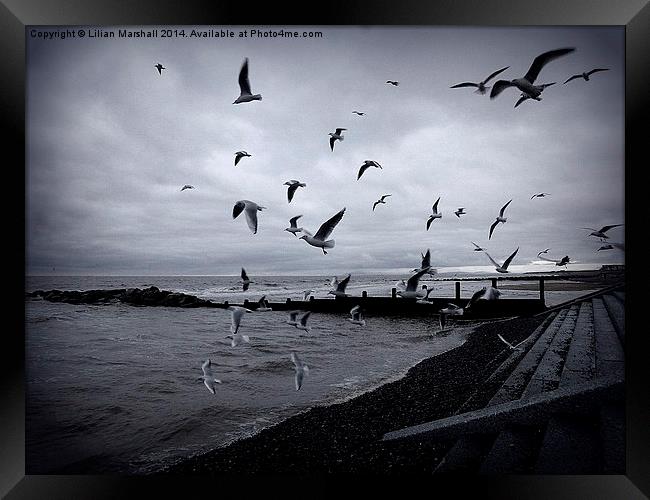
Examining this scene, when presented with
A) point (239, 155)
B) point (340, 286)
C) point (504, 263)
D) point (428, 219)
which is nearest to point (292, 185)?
A: point (239, 155)

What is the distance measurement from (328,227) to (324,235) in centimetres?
7

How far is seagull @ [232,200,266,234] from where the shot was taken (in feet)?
6.72

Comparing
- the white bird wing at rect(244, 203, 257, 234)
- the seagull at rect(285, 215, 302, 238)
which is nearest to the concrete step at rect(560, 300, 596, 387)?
the seagull at rect(285, 215, 302, 238)

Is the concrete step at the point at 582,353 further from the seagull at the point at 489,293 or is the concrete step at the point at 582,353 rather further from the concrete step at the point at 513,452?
the seagull at the point at 489,293

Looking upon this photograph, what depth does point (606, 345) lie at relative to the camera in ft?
6.43

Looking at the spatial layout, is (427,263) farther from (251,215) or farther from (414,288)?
(251,215)

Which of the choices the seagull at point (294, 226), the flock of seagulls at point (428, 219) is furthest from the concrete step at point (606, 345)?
the seagull at point (294, 226)

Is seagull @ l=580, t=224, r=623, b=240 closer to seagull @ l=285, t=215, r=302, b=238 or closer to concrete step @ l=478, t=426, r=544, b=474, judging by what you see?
concrete step @ l=478, t=426, r=544, b=474

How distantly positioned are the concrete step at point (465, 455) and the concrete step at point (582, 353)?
0.61m

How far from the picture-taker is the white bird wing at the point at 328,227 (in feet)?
6.82

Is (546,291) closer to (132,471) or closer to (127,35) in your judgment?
(132,471)
